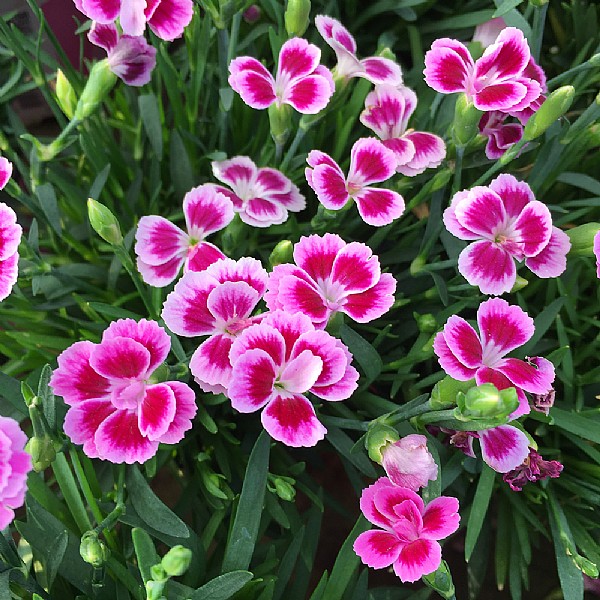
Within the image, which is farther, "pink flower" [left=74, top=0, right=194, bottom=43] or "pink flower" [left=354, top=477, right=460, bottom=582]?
"pink flower" [left=74, top=0, right=194, bottom=43]

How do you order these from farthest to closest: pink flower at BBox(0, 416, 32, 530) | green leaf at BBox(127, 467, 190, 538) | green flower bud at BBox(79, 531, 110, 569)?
green leaf at BBox(127, 467, 190, 538), green flower bud at BBox(79, 531, 110, 569), pink flower at BBox(0, 416, 32, 530)

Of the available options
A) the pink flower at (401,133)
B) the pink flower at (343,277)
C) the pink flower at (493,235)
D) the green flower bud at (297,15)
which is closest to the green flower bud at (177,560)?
the pink flower at (343,277)

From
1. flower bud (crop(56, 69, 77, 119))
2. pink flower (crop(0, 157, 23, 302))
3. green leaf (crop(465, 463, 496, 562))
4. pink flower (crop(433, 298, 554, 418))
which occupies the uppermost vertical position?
flower bud (crop(56, 69, 77, 119))

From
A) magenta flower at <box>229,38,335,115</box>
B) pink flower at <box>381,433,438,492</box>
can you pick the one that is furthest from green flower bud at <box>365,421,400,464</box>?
magenta flower at <box>229,38,335,115</box>

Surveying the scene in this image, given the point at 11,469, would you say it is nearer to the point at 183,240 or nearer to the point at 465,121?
the point at 183,240

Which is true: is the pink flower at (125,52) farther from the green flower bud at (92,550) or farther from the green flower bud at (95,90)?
the green flower bud at (92,550)

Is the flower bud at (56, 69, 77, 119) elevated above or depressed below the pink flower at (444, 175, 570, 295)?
above

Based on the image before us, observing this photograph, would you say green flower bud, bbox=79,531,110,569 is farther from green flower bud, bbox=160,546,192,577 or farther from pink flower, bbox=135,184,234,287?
pink flower, bbox=135,184,234,287
